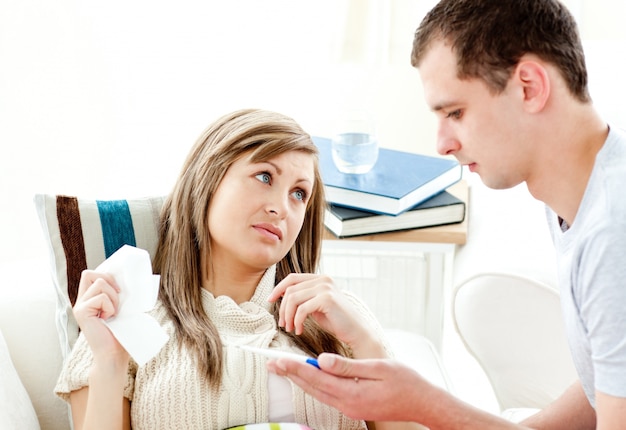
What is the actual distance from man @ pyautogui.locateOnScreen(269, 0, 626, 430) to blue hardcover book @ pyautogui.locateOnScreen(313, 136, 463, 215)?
0.69m

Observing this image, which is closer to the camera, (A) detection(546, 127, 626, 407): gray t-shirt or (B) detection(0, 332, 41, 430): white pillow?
Result: (A) detection(546, 127, 626, 407): gray t-shirt

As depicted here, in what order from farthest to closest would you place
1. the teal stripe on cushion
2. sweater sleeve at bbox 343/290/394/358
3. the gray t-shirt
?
the teal stripe on cushion → sweater sleeve at bbox 343/290/394/358 → the gray t-shirt

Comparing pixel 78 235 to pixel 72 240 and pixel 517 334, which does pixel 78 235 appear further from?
pixel 517 334

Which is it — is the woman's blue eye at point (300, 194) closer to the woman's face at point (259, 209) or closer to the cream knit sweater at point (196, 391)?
the woman's face at point (259, 209)

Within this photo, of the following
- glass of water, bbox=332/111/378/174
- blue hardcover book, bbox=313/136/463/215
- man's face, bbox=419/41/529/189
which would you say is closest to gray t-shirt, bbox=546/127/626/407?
man's face, bbox=419/41/529/189

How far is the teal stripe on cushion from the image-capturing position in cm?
158

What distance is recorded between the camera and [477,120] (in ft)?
3.91

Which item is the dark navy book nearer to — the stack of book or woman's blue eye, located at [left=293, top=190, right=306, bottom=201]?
the stack of book

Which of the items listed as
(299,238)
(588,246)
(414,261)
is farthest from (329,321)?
(414,261)

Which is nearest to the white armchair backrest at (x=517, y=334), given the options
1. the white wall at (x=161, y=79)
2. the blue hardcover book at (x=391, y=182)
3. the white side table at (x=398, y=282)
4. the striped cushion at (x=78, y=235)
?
the blue hardcover book at (x=391, y=182)

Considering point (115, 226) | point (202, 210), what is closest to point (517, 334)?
point (202, 210)

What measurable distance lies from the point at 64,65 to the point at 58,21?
13 centimetres

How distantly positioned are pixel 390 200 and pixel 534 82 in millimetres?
796

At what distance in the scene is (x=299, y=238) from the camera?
1660 millimetres
